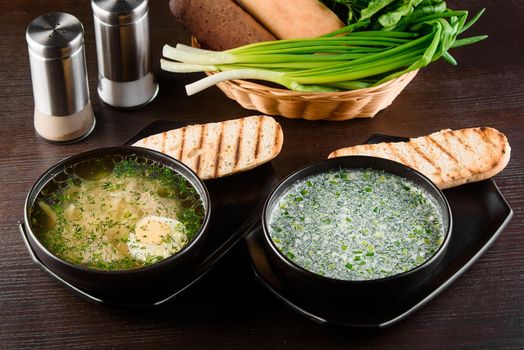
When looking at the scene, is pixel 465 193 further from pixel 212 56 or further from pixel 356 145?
pixel 212 56

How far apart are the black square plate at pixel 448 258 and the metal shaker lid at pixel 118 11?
0.93m

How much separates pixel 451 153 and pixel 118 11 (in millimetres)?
1167

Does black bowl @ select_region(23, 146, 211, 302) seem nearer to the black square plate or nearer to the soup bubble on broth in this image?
the soup bubble on broth

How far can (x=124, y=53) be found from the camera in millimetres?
3004

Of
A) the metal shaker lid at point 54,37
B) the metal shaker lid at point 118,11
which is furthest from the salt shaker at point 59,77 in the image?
the metal shaker lid at point 118,11

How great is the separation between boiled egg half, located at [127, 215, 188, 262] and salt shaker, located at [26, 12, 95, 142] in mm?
693

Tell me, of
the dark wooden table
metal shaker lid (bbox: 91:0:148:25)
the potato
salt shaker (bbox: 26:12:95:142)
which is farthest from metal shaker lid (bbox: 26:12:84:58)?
the potato

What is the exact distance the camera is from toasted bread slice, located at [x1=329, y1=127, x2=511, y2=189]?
2.63 metres

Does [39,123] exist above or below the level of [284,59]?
below

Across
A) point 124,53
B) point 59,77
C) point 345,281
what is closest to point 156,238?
point 345,281

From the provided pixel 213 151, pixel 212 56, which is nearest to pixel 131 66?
pixel 212 56

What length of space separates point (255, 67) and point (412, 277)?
1.08 metres

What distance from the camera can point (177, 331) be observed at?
2277 millimetres

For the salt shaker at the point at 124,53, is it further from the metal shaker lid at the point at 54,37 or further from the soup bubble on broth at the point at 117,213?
the soup bubble on broth at the point at 117,213
